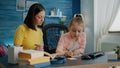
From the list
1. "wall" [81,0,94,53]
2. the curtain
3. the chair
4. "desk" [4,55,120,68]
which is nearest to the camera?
"desk" [4,55,120,68]

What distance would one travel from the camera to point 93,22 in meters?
4.61

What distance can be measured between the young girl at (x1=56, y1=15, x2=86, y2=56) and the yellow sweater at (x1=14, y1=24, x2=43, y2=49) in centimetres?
32

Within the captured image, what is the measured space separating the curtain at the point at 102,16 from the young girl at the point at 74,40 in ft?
5.81

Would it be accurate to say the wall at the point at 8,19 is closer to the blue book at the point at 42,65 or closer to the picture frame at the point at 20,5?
the picture frame at the point at 20,5

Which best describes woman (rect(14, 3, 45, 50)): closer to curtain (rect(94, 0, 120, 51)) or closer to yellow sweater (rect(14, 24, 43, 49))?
yellow sweater (rect(14, 24, 43, 49))

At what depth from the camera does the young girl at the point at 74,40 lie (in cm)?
246

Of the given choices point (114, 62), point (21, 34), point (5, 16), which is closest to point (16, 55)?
point (21, 34)

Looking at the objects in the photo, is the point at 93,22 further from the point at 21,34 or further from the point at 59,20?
the point at 21,34

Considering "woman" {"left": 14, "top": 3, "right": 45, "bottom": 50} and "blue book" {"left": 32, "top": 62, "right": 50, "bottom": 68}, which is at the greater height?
"woman" {"left": 14, "top": 3, "right": 45, "bottom": 50}

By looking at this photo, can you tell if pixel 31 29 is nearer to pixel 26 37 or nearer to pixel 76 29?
pixel 26 37

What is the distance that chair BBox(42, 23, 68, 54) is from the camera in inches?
132

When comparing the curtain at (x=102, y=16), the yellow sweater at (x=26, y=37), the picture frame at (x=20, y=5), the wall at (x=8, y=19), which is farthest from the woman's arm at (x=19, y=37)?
the curtain at (x=102, y=16)

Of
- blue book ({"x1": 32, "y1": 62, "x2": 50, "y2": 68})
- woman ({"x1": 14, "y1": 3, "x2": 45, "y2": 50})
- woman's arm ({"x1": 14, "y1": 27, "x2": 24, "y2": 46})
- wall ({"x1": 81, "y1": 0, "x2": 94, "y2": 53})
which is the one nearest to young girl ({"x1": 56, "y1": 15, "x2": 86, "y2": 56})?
woman ({"x1": 14, "y1": 3, "x2": 45, "y2": 50})

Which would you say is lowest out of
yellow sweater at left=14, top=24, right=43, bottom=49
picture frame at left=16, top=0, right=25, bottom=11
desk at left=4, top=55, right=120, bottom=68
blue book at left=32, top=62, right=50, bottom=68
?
desk at left=4, top=55, right=120, bottom=68
